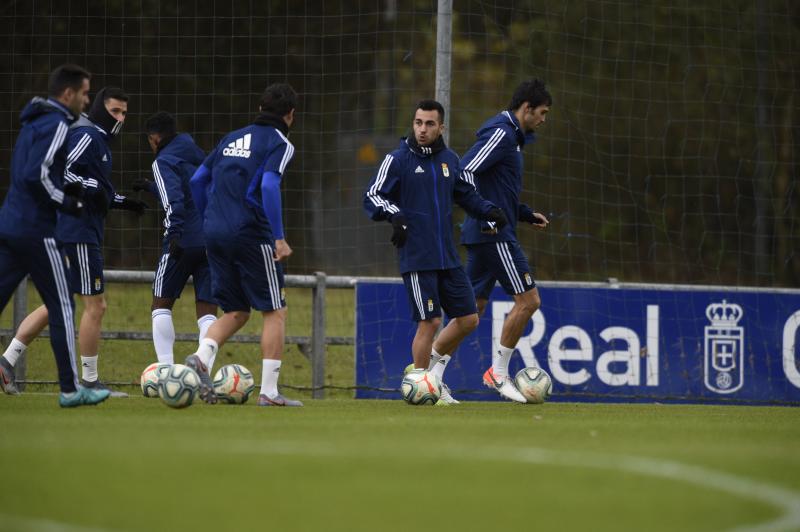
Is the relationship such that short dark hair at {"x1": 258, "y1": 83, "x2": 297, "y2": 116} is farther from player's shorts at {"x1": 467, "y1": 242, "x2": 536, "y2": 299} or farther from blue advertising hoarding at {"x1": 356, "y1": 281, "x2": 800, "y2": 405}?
blue advertising hoarding at {"x1": 356, "y1": 281, "x2": 800, "y2": 405}

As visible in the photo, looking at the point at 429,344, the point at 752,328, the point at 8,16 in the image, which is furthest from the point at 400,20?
the point at 429,344

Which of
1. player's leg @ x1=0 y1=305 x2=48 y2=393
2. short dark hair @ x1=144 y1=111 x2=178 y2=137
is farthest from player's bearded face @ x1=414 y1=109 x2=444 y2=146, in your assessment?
player's leg @ x1=0 y1=305 x2=48 y2=393

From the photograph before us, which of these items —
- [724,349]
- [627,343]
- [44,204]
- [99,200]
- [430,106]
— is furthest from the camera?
[724,349]

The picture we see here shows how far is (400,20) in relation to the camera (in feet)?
76.6

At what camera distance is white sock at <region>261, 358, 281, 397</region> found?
948 centimetres

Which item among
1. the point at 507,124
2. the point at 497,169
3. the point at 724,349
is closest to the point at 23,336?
the point at 497,169

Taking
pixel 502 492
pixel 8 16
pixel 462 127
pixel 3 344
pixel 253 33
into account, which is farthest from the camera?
pixel 462 127

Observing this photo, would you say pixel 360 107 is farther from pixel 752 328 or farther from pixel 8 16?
pixel 752 328

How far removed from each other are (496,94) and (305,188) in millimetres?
4238

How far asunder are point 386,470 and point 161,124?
→ 570 centimetres

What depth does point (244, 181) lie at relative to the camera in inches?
367

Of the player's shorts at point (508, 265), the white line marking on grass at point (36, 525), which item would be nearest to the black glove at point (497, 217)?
the player's shorts at point (508, 265)

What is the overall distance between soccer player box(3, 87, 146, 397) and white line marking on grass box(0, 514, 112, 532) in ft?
18.3

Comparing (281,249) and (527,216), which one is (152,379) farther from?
(527,216)
